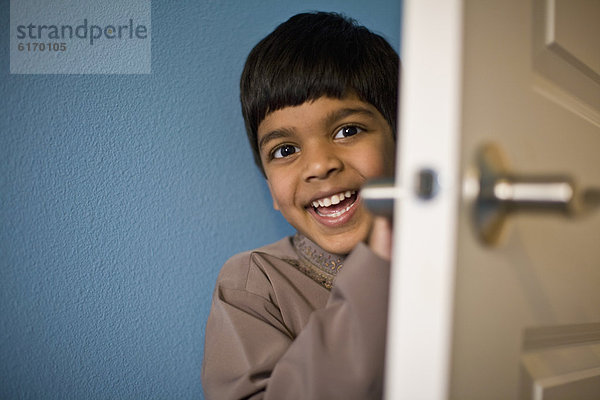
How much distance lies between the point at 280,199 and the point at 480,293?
0.60 meters

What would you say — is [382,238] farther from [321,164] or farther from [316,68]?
[316,68]

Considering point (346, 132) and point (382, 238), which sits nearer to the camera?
point (382, 238)

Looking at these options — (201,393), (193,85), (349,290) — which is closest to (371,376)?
(349,290)

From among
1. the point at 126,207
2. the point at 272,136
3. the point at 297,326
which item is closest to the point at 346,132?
the point at 272,136

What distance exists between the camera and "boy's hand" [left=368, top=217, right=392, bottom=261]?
47 cm

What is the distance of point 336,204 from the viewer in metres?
0.89

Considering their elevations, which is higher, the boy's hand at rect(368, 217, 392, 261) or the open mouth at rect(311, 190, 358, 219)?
the open mouth at rect(311, 190, 358, 219)

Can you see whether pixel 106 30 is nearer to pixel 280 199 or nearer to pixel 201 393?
pixel 280 199

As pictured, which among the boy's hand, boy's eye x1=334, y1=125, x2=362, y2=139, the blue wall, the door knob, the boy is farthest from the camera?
the blue wall

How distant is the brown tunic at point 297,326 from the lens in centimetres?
50

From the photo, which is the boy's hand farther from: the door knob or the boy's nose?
the boy's nose

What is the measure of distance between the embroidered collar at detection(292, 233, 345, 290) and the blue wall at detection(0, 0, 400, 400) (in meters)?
0.22

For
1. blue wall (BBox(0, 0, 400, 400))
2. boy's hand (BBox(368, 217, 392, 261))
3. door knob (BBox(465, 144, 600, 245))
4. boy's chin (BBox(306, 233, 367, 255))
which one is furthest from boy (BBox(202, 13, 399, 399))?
door knob (BBox(465, 144, 600, 245))

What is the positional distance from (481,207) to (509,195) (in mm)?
29
